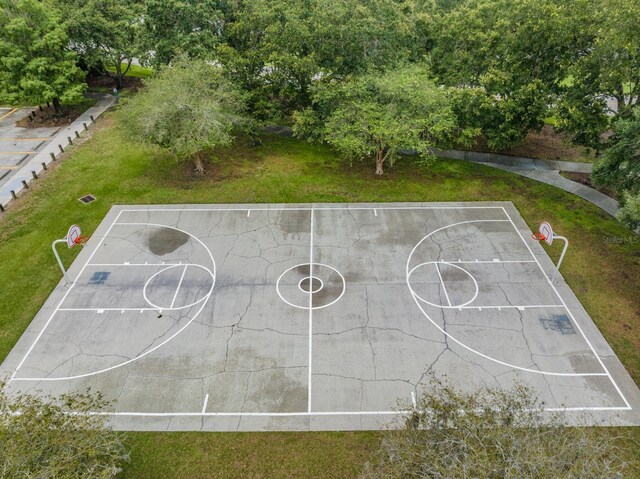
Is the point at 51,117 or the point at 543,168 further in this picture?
the point at 51,117

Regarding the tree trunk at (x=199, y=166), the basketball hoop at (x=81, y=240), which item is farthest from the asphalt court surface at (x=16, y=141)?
the tree trunk at (x=199, y=166)

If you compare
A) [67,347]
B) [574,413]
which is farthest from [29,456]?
[574,413]

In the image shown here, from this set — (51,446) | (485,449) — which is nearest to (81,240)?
(51,446)

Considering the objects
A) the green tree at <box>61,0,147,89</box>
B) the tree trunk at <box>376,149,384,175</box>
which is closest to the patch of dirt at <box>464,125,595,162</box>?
the tree trunk at <box>376,149,384,175</box>

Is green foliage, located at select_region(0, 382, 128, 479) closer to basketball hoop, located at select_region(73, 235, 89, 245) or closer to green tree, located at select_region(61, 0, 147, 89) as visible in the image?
basketball hoop, located at select_region(73, 235, 89, 245)

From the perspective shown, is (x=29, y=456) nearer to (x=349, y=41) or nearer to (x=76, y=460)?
(x=76, y=460)

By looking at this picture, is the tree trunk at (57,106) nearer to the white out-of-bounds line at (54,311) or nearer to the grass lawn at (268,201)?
the grass lawn at (268,201)

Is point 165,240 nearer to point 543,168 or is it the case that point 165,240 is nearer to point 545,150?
point 543,168
